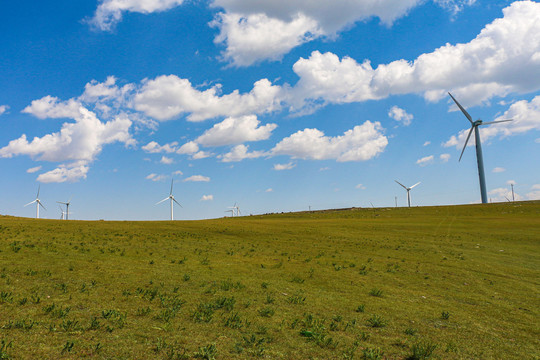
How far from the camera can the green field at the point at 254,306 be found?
35.0ft

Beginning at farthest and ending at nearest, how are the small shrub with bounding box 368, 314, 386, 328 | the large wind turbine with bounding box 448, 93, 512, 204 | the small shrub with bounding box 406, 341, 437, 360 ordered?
the large wind turbine with bounding box 448, 93, 512, 204, the small shrub with bounding box 368, 314, 386, 328, the small shrub with bounding box 406, 341, 437, 360

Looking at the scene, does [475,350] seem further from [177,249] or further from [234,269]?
[177,249]

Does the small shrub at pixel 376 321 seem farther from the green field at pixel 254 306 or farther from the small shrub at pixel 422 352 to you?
the small shrub at pixel 422 352

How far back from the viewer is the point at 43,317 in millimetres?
11969

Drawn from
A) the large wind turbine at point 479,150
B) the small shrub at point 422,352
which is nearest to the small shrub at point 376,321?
the small shrub at point 422,352

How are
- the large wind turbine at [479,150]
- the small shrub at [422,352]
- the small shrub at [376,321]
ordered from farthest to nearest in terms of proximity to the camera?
the large wind turbine at [479,150] → the small shrub at [376,321] → the small shrub at [422,352]

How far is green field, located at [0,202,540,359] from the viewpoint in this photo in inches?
420

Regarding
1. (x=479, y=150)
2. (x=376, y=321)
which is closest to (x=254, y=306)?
(x=376, y=321)

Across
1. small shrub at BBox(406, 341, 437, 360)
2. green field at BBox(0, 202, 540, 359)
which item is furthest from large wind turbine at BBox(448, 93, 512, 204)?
small shrub at BBox(406, 341, 437, 360)

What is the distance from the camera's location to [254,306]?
1515 cm

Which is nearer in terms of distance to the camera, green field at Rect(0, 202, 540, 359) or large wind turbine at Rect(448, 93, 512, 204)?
green field at Rect(0, 202, 540, 359)

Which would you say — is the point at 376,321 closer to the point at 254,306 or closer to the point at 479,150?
the point at 254,306

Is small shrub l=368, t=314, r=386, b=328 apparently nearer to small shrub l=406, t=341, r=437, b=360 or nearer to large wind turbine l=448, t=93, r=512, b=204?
small shrub l=406, t=341, r=437, b=360

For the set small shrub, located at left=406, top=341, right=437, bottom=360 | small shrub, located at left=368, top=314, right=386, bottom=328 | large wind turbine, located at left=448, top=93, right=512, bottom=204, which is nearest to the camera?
small shrub, located at left=406, top=341, right=437, bottom=360
